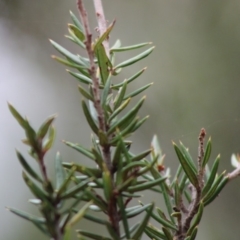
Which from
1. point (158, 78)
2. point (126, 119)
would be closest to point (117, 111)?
point (126, 119)

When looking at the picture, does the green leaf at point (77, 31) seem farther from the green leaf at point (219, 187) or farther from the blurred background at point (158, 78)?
the blurred background at point (158, 78)

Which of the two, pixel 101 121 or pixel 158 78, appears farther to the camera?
pixel 158 78

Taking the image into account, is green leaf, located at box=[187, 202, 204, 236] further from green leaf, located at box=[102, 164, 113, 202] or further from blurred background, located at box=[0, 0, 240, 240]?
blurred background, located at box=[0, 0, 240, 240]

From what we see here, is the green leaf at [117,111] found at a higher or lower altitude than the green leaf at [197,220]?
higher

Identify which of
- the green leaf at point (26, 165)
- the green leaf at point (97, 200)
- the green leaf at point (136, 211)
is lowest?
the green leaf at point (136, 211)

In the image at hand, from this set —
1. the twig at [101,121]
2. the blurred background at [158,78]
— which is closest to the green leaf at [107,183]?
the twig at [101,121]

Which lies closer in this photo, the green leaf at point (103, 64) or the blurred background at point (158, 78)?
the green leaf at point (103, 64)

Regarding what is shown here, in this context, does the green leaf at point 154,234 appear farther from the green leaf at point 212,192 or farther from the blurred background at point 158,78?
the blurred background at point 158,78

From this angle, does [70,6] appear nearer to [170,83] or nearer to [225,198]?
[170,83]

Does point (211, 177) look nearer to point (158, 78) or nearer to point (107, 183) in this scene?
point (107, 183)

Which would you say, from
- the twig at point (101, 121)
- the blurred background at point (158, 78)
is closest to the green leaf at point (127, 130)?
the twig at point (101, 121)
